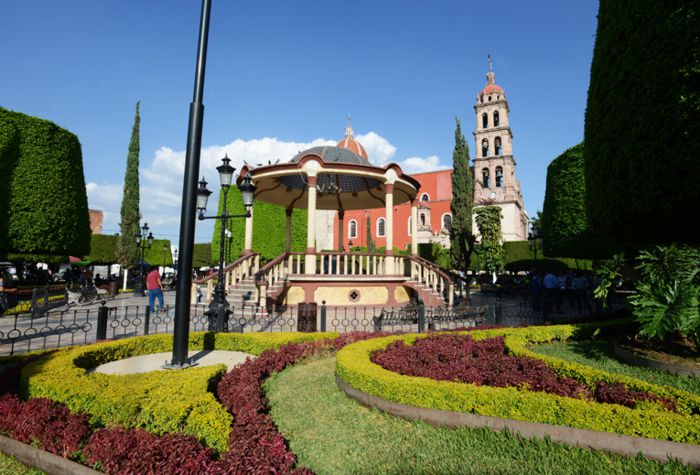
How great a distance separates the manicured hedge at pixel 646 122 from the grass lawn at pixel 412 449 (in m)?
5.22

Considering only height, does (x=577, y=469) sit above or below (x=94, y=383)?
below

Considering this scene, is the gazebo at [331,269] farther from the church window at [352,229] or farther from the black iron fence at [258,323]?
the church window at [352,229]

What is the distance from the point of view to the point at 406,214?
52.4 m

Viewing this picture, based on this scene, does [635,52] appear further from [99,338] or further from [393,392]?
[99,338]

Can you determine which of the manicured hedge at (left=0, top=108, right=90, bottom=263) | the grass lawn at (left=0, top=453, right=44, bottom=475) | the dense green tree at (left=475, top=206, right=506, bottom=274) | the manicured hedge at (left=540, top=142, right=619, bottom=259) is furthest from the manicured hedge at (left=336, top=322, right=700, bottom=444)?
the dense green tree at (left=475, top=206, right=506, bottom=274)

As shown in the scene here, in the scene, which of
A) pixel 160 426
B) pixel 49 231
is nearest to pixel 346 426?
pixel 160 426

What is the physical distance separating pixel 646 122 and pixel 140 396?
9.00m

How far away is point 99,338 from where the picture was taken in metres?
8.18

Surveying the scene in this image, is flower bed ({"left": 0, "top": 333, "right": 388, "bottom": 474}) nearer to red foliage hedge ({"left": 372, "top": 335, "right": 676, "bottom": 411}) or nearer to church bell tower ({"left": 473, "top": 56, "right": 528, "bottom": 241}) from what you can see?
red foliage hedge ({"left": 372, "top": 335, "right": 676, "bottom": 411})

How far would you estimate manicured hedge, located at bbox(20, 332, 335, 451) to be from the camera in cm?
334

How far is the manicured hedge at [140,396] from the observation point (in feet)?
11.0

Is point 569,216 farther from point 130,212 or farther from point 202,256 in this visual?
point 202,256

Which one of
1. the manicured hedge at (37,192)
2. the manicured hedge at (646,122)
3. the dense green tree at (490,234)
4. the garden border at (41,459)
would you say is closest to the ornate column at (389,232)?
the manicured hedge at (646,122)

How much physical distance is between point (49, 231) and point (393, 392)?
20010mm
